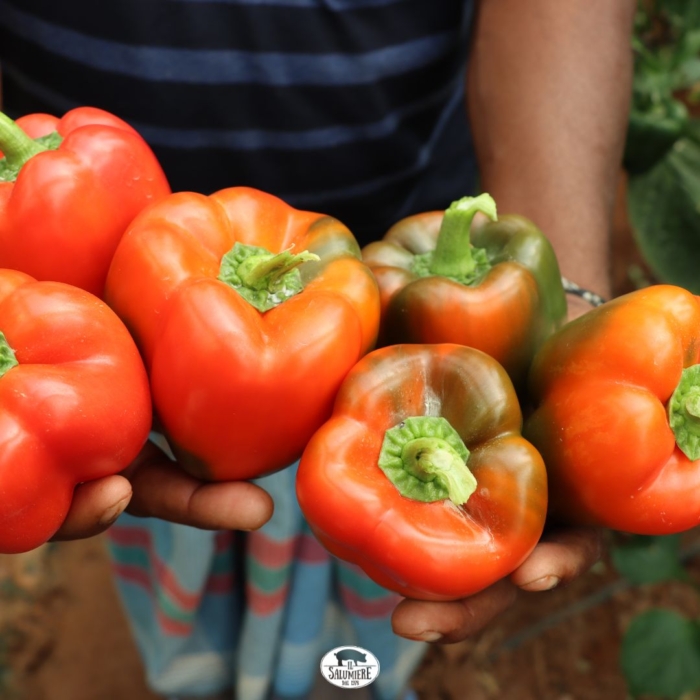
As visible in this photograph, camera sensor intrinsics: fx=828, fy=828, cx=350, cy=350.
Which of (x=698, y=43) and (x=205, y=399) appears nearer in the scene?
(x=205, y=399)

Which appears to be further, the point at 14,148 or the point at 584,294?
the point at 584,294

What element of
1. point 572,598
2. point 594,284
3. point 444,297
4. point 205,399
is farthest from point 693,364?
point 572,598

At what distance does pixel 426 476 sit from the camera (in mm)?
1067

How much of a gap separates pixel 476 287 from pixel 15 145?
2.38ft

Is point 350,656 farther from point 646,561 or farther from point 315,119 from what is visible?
point 646,561

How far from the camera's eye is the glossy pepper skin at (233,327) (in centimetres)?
109

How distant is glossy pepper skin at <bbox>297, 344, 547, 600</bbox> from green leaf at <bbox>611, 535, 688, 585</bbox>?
1.29 metres

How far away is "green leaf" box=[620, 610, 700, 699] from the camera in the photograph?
215 centimetres

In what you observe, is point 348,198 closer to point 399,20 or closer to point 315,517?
point 399,20

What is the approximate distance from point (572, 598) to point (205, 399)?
2317 millimetres

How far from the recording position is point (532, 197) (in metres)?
1.77

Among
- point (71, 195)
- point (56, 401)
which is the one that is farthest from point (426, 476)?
point (71, 195)

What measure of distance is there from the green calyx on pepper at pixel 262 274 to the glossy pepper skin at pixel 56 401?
0.17 m

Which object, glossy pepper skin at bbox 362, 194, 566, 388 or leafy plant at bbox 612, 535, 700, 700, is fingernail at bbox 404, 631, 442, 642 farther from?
A: leafy plant at bbox 612, 535, 700, 700
